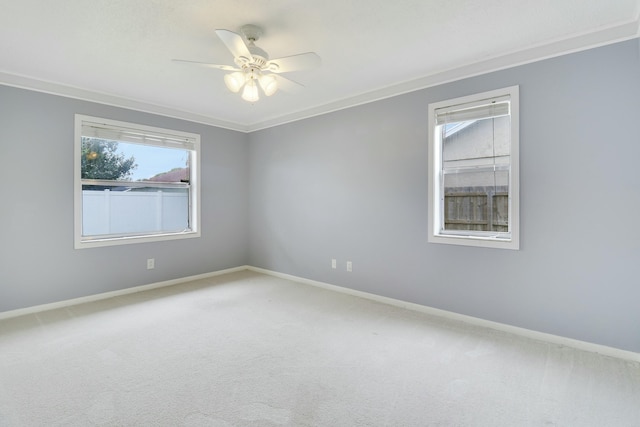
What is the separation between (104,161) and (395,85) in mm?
3491

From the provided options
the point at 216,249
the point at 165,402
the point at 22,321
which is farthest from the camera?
the point at 216,249

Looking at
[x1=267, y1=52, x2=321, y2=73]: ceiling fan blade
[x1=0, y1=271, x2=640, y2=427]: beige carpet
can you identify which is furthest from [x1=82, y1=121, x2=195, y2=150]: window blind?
[x1=267, y1=52, x2=321, y2=73]: ceiling fan blade

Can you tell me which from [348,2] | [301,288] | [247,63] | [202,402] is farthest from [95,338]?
[348,2]

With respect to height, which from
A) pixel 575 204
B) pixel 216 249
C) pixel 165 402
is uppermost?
pixel 575 204

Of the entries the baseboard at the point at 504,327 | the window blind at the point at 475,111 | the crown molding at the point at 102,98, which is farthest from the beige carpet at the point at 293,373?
the crown molding at the point at 102,98

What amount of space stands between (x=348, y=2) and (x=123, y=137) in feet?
10.5

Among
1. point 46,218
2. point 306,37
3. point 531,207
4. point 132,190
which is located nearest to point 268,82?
point 306,37

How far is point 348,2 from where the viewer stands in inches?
78.5

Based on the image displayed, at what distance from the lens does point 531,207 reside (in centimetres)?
263

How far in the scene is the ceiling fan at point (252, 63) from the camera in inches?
83.4

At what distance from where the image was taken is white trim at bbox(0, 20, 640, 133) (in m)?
2.32

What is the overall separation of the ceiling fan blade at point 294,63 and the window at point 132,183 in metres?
2.50

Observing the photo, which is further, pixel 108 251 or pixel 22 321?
pixel 108 251

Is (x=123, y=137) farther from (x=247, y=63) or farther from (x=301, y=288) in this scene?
(x=301, y=288)
